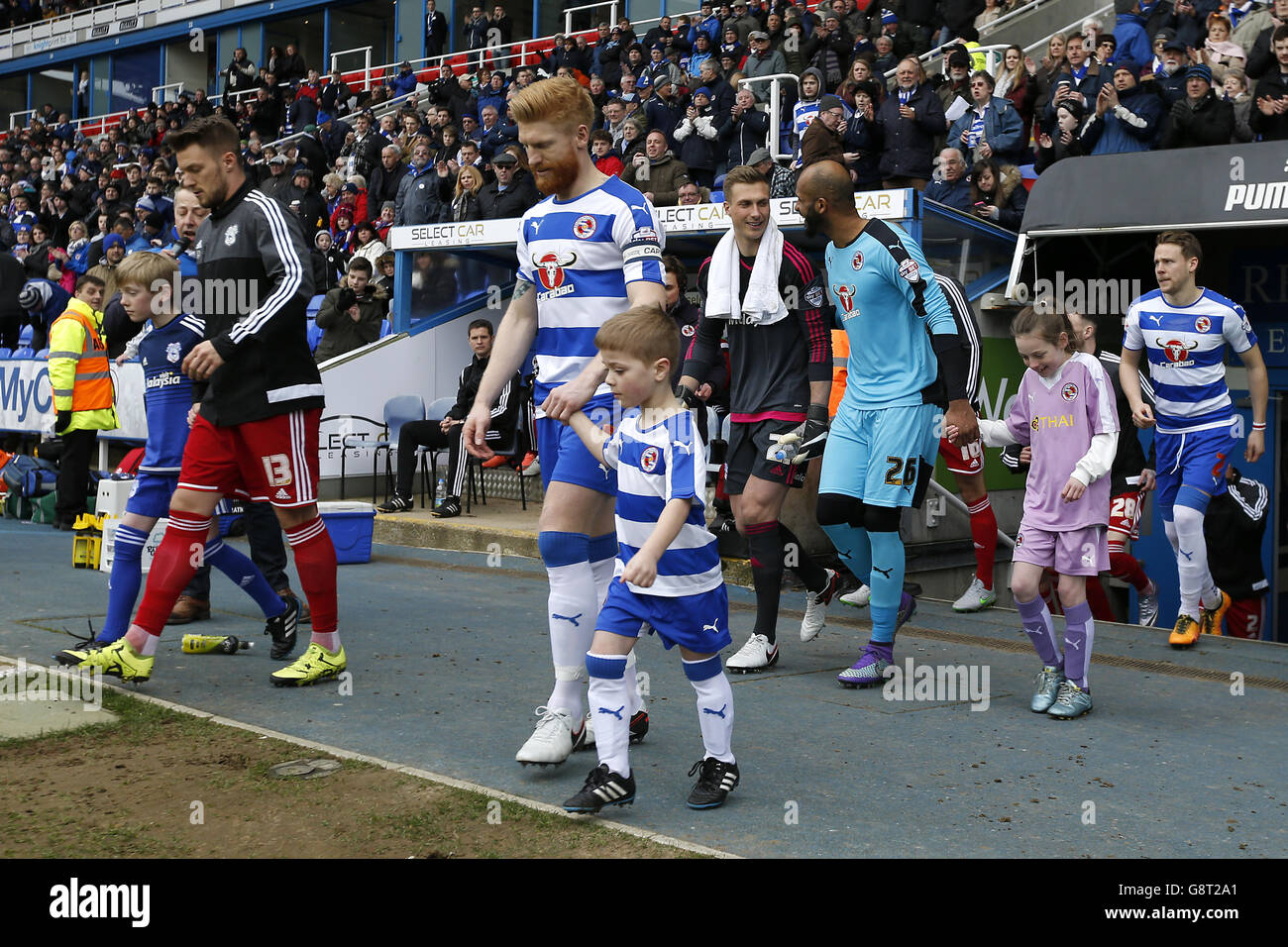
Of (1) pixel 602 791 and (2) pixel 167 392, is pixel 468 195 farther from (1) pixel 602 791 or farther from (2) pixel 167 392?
(1) pixel 602 791

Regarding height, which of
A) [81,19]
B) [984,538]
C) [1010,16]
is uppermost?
[81,19]

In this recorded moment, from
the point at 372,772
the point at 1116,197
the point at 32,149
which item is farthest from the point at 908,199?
the point at 32,149

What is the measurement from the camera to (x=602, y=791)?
13.2ft

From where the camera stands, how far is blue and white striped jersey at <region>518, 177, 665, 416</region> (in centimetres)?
465

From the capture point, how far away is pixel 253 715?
532 centimetres

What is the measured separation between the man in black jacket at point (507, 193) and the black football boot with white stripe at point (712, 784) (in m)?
10.9

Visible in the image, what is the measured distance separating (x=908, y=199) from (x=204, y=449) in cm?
615

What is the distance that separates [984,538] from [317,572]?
4525 millimetres

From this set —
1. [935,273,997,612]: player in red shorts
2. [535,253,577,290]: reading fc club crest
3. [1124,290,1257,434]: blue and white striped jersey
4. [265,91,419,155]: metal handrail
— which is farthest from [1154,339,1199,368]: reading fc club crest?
[265,91,419,155]: metal handrail

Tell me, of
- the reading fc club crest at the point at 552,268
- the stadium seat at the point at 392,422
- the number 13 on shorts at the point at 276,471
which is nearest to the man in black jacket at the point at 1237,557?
the reading fc club crest at the point at 552,268

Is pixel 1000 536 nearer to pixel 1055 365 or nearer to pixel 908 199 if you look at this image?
pixel 908 199

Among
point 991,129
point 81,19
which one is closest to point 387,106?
point 991,129

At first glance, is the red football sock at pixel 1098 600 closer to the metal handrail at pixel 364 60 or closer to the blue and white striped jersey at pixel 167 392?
the blue and white striped jersey at pixel 167 392

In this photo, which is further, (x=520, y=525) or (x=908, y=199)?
(x=520, y=525)
